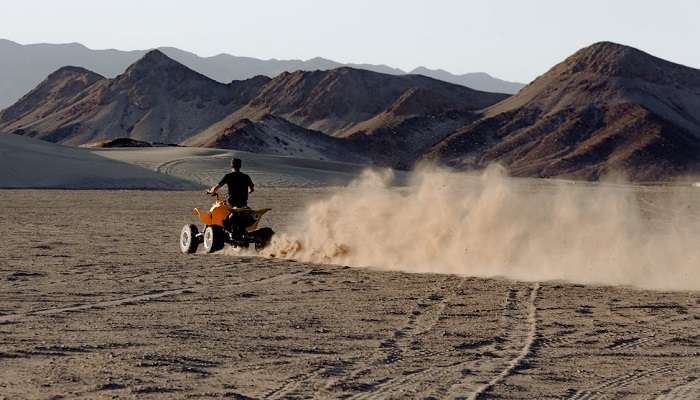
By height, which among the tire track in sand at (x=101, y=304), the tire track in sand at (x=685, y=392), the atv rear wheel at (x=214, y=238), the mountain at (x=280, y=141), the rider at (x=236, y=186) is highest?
the mountain at (x=280, y=141)

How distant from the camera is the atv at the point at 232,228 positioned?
765 inches

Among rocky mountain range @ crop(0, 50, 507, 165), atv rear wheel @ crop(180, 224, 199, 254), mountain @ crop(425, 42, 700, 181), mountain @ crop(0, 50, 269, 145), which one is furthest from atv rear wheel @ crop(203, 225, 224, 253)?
mountain @ crop(0, 50, 269, 145)

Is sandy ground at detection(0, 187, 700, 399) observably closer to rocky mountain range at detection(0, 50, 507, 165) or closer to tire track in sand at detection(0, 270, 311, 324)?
tire track in sand at detection(0, 270, 311, 324)

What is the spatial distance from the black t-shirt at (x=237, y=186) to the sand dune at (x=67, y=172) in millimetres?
39676

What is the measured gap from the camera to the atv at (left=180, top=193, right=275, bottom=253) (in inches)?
765

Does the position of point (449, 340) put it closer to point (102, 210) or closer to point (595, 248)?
point (595, 248)

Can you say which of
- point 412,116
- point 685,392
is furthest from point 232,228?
point 412,116

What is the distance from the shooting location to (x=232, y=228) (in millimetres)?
19484

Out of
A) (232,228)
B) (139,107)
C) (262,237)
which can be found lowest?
(262,237)

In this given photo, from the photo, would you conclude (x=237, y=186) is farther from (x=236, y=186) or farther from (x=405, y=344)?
(x=405, y=344)

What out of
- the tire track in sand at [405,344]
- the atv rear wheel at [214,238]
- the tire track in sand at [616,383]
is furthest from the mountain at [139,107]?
the tire track in sand at [616,383]

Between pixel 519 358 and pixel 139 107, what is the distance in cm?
14116

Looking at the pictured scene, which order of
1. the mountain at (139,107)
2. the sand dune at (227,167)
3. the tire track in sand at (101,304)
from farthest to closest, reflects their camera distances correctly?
1. the mountain at (139,107)
2. the sand dune at (227,167)
3. the tire track in sand at (101,304)

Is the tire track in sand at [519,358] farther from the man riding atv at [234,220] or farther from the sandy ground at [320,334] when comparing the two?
the man riding atv at [234,220]
